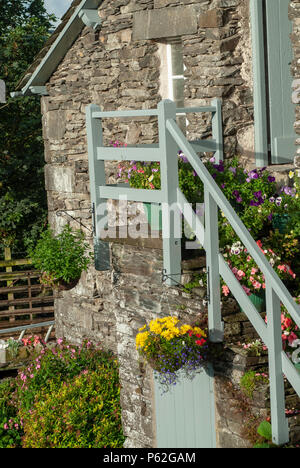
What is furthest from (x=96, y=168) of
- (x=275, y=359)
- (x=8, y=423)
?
(x=8, y=423)

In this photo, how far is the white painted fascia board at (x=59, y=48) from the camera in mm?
9679

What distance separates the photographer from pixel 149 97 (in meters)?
8.91

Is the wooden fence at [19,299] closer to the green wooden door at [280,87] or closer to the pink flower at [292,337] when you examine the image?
the green wooden door at [280,87]

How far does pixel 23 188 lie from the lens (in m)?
14.8

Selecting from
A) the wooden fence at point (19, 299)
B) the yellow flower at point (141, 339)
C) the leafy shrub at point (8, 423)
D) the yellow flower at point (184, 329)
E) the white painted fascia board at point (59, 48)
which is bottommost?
the leafy shrub at point (8, 423)

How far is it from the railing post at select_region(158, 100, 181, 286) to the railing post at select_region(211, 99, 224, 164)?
5.56ft

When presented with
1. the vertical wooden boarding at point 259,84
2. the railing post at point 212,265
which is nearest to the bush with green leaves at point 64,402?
the railing post at point 212,265

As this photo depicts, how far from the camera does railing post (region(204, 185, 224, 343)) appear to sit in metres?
5.73

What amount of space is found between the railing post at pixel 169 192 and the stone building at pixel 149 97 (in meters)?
0.15

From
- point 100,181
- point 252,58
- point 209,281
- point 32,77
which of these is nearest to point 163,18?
point 252,58

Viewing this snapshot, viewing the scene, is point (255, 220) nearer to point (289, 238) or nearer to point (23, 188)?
point (289, 238)

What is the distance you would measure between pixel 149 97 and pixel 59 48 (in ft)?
6.97

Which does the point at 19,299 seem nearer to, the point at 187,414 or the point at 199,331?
the point at 187,414

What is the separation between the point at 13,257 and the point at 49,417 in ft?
20.4
